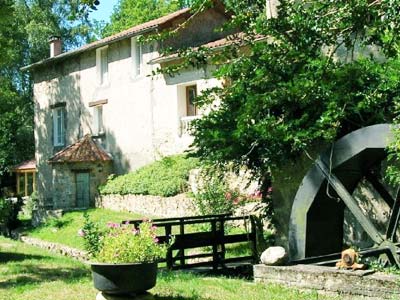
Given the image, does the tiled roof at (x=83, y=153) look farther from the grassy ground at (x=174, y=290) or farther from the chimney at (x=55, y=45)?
the grassy ground at (x=174, y=290)

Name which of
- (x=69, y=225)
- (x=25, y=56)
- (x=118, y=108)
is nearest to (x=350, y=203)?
(x=69, y=225)

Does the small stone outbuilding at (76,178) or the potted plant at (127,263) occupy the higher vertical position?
the small stone outbuilding at (76,178)

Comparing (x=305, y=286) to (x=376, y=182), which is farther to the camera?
(x=376, y=182)

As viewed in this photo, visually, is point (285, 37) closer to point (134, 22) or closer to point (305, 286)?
point (305, 286)

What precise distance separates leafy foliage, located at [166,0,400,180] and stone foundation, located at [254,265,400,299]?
1.82 m

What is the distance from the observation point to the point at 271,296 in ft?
24.2

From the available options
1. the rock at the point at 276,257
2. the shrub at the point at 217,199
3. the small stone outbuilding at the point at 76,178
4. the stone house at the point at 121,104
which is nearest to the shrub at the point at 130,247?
the rock at the point at 276,257

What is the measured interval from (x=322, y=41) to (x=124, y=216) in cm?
1477

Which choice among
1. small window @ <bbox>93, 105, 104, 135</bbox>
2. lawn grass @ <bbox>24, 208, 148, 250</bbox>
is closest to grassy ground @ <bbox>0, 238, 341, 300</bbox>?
lawn grass @ <bbox>24, 208, 148, 250</bbox>

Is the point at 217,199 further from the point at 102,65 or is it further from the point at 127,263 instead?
the point at 102,65

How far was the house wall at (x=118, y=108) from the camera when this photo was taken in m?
24.0

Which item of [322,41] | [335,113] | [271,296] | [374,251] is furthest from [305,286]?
[322,41]

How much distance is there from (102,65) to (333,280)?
21711mm

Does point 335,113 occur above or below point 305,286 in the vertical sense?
above
